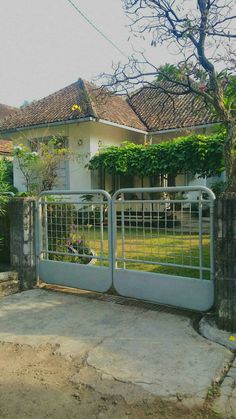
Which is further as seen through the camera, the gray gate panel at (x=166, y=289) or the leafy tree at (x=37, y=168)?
the leafy tree at (x=37, y=168)

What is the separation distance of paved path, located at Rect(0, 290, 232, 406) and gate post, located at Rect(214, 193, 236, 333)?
0.33 meters

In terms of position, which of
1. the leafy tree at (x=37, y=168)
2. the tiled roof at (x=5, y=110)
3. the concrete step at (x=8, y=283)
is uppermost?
the tiled roof at (x=5, y=110)

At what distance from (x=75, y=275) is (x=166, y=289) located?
143 cm

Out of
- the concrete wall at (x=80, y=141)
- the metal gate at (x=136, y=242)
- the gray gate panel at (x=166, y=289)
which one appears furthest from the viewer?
the concrete wall at (x=80, y=141)

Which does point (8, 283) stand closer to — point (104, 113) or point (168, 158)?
point (168, 158)

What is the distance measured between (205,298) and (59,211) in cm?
263

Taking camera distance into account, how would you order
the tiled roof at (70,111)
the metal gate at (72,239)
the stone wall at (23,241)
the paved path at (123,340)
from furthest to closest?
the tiled roof at (70,111) → the stone wall at (23,241) → the metal gate at (72,239) → the paved path at (123,340)

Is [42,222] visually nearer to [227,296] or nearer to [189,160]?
[227,296]

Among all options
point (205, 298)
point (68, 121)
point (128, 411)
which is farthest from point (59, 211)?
point (68, 121)

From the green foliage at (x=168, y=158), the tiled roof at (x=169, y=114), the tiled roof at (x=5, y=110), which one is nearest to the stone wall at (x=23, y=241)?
the green foliage at (x=168, y=158)

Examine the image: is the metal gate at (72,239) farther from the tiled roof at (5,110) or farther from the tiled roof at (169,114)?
the tiled roof at (5,110)

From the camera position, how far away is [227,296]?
11.6 ft

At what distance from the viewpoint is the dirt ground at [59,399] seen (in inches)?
92.8

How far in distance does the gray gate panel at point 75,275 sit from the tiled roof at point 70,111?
788 cm
